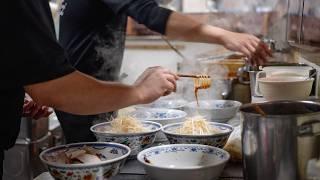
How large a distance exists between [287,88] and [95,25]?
1119mm

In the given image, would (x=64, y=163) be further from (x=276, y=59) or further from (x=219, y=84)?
(x=276, y=59)

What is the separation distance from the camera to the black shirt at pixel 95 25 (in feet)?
7.12

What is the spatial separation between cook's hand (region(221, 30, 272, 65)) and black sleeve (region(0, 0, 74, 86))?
3.81 feet

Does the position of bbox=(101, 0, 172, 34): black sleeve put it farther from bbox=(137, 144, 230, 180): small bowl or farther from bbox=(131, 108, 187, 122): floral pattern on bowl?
bbox=(137, 144, 230, 180): small bowl

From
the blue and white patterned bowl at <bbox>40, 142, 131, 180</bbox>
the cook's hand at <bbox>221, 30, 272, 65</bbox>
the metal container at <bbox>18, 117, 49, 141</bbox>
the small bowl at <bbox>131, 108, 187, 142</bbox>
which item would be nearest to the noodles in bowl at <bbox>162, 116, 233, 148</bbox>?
the small bowl at <bbox>131, 108, 187, 142</bbox>

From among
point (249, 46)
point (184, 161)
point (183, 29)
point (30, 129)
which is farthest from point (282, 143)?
point (30, 129)

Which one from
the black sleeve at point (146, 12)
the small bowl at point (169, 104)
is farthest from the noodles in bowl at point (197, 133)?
the black sleeve at point (146, 12)

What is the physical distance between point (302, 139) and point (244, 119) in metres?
0.16

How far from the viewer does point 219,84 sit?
2.35 m

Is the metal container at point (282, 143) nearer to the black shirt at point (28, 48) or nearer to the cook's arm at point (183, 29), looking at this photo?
the black shirt at point (28, 48)

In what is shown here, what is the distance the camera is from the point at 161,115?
194 cm

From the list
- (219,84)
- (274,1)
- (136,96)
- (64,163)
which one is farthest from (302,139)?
(274,1)

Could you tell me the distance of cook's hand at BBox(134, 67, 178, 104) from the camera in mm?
1439

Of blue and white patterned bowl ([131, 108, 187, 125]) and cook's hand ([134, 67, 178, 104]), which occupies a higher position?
cook's hand ([134, 67, 178, 104])
